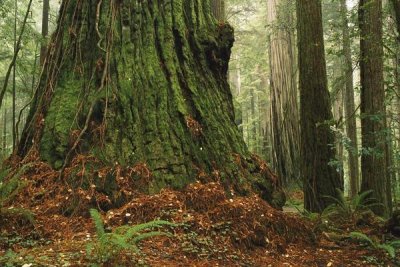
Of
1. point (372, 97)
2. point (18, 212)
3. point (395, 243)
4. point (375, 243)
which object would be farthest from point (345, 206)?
point (18, 212)

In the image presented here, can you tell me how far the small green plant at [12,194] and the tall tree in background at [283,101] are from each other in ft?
30.4

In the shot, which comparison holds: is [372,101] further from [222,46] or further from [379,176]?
[222,46]

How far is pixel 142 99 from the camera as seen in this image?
14.3ft

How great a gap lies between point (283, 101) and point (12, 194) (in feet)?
36.8

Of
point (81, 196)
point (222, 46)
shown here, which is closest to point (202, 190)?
point (81, 196)

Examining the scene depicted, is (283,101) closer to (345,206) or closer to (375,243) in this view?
(345,206)

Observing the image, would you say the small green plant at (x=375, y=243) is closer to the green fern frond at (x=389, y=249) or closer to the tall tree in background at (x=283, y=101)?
the green fern frond at (x=389, y=249)

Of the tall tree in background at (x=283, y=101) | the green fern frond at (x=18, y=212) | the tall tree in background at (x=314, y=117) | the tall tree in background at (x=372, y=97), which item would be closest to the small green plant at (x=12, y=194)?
the green fern frond at (x=18, y=212)

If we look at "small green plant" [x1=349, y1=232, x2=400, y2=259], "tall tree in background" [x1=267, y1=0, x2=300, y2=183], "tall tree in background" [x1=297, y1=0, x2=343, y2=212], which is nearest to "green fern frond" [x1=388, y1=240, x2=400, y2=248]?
"small green plant" [x1=349, y1=232, x2=400, y2=259]

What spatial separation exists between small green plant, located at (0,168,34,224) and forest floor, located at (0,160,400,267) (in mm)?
18

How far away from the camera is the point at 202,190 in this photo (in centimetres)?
392

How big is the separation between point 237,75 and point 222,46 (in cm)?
2566

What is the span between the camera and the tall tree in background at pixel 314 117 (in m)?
6.50

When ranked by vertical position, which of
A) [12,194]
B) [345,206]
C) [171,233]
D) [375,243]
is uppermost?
[12,194]
